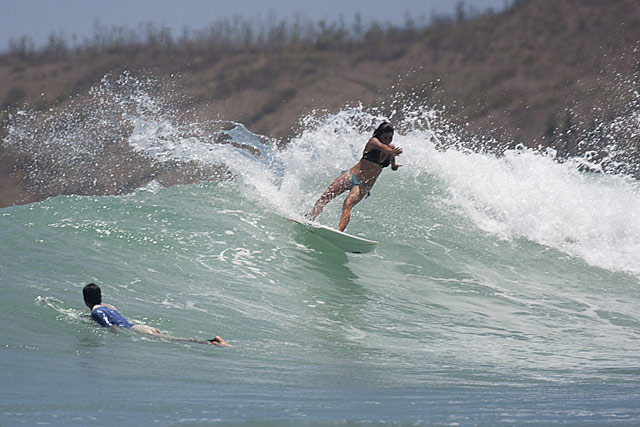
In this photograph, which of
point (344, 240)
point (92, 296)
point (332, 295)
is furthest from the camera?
point (344, 240)

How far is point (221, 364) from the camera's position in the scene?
13.4 feet

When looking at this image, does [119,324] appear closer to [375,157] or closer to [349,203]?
[349,203]

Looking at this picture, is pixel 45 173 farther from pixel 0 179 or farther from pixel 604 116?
pixel 604 116

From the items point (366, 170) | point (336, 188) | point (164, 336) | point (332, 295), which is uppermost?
point (366, 170)

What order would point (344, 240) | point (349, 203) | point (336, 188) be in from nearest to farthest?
point (344, 240), point (349, 203), point (336, 188)

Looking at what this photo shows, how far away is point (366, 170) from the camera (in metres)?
7.95

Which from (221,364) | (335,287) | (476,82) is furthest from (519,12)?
(221,364)

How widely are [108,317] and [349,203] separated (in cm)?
377

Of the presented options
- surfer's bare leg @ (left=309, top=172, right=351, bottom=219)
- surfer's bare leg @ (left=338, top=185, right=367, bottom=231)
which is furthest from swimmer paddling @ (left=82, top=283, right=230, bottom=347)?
surfer's bare leg @ (left=309, top=172, right=351, bottom=219)

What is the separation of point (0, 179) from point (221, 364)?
1238 inches

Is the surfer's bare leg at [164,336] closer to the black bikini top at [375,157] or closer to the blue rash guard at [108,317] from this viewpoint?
the blue rash guard at [108,317]

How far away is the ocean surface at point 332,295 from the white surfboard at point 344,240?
162 mm

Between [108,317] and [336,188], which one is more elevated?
[336,188]

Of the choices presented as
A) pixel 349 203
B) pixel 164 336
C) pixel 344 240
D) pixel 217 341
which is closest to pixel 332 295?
pixel 344 240
